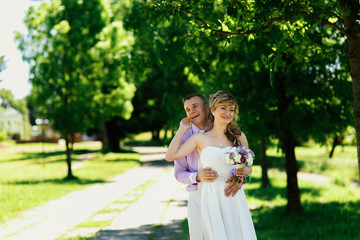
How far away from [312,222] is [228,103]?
256 inches

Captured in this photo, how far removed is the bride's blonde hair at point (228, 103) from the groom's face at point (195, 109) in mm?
110

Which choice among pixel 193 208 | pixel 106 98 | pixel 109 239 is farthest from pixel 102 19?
pixel 193 208

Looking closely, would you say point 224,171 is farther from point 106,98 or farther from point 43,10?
point 106,98

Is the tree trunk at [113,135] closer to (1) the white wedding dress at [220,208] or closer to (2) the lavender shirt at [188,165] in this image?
(2) the lavender shirt at [188,165]

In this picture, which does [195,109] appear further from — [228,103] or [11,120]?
[11,120]

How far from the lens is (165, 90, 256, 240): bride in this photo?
4.02 m

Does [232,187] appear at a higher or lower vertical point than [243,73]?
lower

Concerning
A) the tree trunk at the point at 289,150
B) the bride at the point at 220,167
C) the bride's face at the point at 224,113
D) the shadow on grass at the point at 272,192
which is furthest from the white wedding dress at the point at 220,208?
the shadow on grass at the point at 272,192

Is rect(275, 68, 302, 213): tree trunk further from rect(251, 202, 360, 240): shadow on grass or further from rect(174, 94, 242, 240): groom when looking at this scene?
rect(174, 94, 242, 240): groom

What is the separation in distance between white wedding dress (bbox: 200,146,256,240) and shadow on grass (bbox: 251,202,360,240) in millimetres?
4104

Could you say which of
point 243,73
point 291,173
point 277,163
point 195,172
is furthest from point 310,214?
point 277,163

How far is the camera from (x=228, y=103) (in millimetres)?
3998

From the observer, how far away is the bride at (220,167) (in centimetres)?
402

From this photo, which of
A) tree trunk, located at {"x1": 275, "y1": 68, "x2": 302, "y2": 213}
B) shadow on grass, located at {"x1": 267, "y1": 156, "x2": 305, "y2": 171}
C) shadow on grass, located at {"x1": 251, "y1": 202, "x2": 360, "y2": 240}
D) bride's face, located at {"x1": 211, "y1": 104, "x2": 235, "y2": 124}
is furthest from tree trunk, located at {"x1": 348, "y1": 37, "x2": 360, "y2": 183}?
shadow on grass, located at {"x1": 267, "y1": 156, "x2": 305, "y2": 171}
